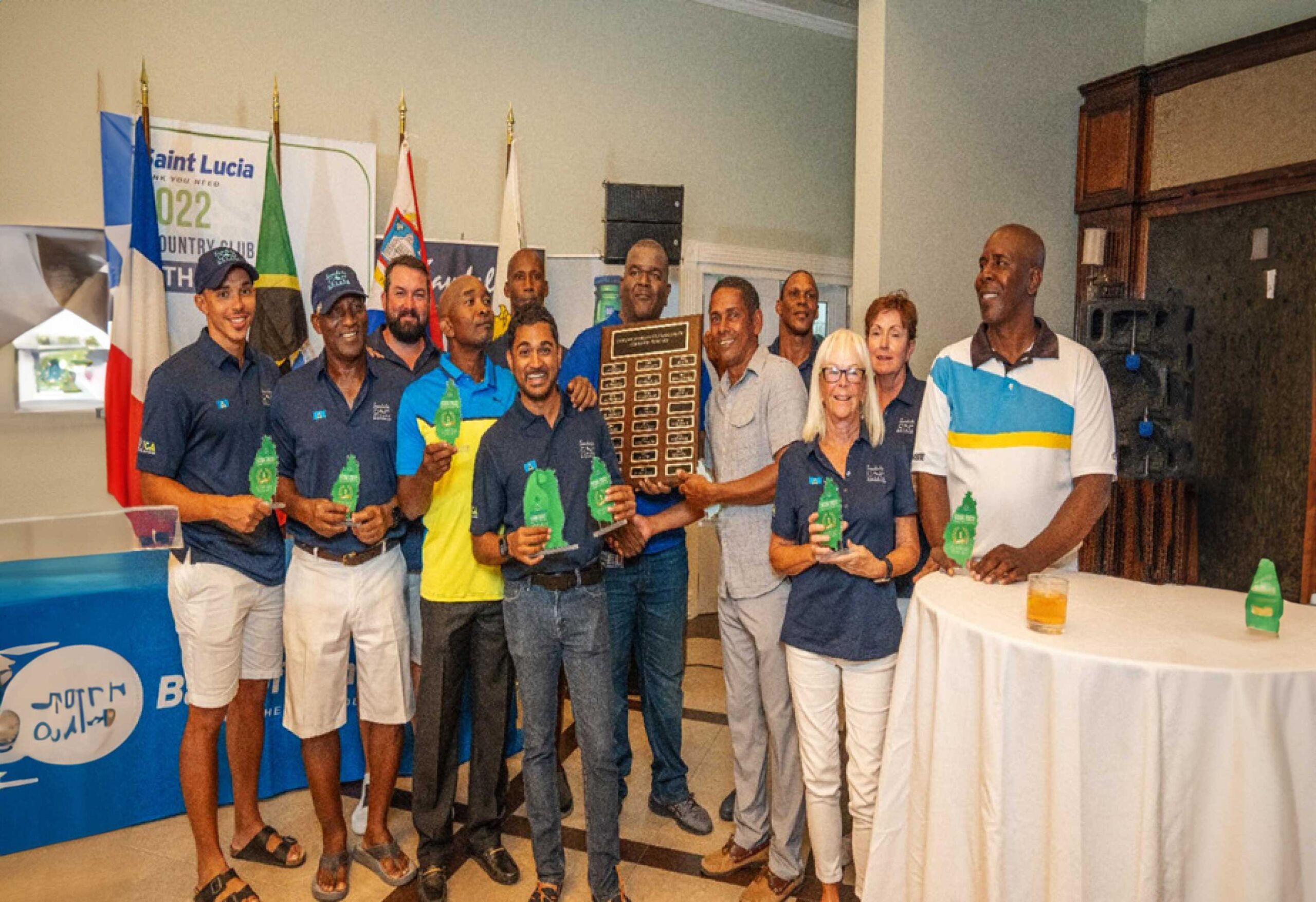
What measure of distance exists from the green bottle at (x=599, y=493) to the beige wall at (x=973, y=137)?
247cm

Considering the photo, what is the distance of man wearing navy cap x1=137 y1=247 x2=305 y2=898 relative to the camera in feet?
8.84

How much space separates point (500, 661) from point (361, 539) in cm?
58

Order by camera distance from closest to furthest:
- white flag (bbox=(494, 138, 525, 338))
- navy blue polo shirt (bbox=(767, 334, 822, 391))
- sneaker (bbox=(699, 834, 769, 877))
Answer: sneaker (bbox=(699, 834, 769, 877))
navy blue polo shirt (bbox=(767, 334, 822, 391))
white flag (bbox=(494, 138, 525, 338))

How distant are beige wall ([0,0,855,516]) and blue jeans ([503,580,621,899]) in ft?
9.62

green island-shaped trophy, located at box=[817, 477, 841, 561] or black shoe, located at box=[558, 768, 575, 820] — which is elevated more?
green island-shaped trophy, located at box=[817, 477, 841, 561]

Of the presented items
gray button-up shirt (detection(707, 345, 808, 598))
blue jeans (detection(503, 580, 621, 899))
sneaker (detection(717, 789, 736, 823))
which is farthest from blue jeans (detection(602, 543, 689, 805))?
blue jeans (detection(503, 580, 621, 899))

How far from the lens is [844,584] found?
2.45 meters

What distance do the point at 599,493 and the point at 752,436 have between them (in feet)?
1.98

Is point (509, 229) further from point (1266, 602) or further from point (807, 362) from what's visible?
point (1266, 602)

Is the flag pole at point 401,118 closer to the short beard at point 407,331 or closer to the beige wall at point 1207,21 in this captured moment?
the short beard at point 407,331

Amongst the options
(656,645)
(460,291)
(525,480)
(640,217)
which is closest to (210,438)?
(460,291)

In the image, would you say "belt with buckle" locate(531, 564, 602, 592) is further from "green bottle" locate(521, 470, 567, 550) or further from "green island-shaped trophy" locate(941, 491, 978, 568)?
"green island-shaped trophy" locate(941, 491, 978, 568)

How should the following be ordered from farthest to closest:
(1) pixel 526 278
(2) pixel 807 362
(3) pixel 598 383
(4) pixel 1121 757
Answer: (1) pixel 526 278, (2) pixel 807 362, (3) pixel 598 383, (4) pixel 1121 757

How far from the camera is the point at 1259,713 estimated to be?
1.66 m
